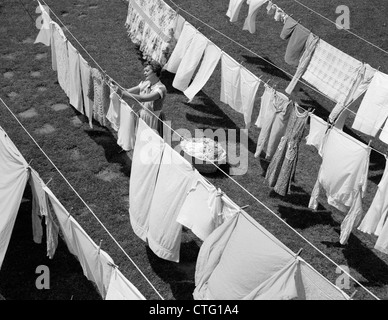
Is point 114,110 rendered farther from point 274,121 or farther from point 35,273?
point 35,273

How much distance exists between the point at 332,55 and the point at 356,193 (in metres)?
3.19

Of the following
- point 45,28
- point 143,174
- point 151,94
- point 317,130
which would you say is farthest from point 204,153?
point 45,28

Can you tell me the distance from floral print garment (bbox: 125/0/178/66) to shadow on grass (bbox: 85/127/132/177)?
6.33 feet

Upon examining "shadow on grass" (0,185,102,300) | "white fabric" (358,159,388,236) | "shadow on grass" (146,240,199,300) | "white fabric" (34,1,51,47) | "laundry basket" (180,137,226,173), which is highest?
"white fabric" (358,159,388,236)

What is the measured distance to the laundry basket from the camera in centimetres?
772

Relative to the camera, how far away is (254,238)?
4.86m

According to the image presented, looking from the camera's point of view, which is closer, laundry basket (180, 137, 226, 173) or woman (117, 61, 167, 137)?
woman (117, 61, 167, 137)

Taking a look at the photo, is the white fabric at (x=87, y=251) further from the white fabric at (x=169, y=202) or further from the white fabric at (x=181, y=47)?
the white fabric at (x=181, y=47)

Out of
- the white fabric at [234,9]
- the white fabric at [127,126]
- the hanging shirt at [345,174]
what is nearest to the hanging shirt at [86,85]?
the white fabric at [127,126]

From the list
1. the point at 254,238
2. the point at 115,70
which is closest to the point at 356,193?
the point at 254,238

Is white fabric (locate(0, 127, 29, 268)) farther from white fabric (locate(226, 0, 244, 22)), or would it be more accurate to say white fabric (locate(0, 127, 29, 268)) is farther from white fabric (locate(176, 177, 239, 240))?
white fabric (locate(226, 0, 244, 22))

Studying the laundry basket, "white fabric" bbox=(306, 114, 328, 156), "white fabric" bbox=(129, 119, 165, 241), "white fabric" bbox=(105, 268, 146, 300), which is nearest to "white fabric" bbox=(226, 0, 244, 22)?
the laundry basket

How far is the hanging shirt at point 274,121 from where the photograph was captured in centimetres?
709

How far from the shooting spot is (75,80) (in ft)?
27.2
